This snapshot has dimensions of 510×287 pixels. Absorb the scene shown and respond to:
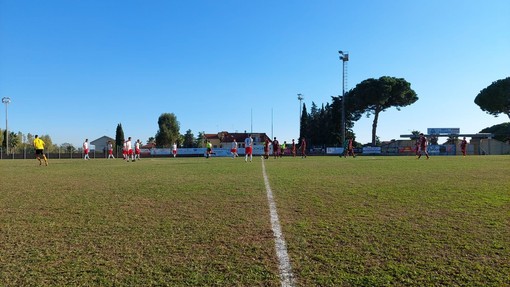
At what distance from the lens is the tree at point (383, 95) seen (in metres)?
67.1

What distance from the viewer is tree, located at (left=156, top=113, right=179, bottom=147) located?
290 ft

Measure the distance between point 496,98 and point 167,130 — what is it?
6812 centimetres

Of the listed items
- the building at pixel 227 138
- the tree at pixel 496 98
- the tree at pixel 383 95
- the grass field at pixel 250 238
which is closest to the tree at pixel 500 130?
the tree at pixel 496 98

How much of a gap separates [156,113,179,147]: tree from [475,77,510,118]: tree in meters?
65.7

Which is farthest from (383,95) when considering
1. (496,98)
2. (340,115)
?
(496,98)

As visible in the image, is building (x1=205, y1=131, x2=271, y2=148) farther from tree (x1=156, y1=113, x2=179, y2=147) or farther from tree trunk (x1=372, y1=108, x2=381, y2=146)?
tree trunk (x1=372, y1=108, x2=381, y2=146)

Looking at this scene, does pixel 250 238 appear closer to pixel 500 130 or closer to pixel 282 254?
pixel 282 254

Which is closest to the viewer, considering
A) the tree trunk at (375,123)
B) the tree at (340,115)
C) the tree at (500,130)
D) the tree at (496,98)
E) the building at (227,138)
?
the tree trunk at (375,123)

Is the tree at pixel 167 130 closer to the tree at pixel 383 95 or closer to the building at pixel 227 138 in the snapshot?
the building at pixel 227 138

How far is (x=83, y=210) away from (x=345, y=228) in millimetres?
4145

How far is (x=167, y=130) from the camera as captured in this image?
88.8 m

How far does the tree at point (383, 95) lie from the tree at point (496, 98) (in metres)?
14.7

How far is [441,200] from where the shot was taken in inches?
269

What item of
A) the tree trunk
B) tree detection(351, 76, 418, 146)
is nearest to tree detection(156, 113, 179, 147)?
tree detection(351, 76, 418, 146)
